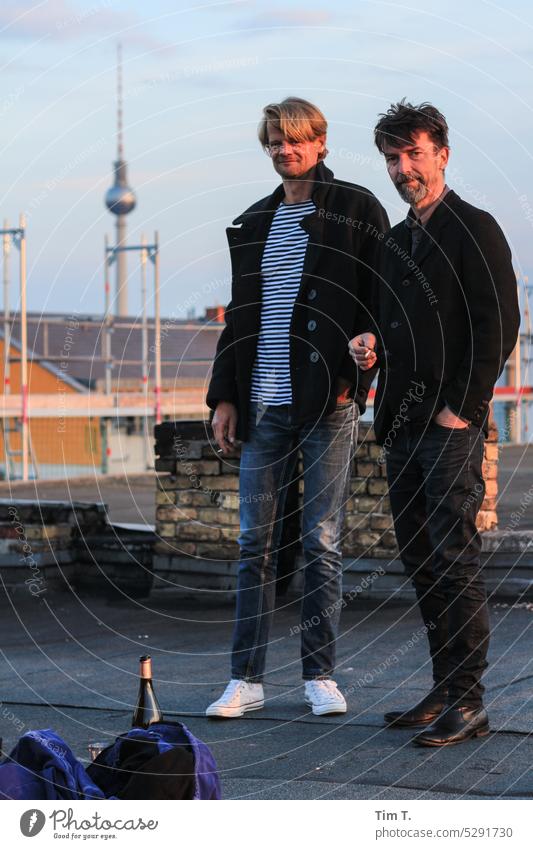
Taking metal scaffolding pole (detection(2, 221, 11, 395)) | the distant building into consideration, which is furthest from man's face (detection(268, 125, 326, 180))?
the distant building

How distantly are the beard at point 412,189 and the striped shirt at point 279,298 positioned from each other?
484 millimetres

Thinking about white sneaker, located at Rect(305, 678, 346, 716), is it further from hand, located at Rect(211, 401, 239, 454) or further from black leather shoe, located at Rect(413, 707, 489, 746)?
hand, located at Rect(211, 401, 239, 454)

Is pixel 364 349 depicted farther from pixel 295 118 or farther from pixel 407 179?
pixel 295 118

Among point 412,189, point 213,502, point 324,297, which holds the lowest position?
point 213,502

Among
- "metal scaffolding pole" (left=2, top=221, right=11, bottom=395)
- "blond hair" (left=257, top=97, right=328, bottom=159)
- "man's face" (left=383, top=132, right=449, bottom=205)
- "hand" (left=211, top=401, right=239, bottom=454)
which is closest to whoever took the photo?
"man's face" (left=383, top=132, right=449, bottom=205)

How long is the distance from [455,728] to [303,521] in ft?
2.99

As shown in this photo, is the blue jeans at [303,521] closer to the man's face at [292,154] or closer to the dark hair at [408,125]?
the man's face at [292,154]

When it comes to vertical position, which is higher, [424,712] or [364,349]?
[364,349]

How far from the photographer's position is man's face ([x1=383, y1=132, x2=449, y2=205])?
157 inches

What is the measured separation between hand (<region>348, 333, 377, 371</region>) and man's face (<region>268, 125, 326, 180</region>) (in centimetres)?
60

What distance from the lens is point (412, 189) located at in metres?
4.05

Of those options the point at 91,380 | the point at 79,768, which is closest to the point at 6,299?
the point at 91,380

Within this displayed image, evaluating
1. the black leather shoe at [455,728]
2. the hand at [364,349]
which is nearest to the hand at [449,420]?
the hand at [364,349]

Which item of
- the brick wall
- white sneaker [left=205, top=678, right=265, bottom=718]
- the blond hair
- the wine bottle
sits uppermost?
the blond hair
